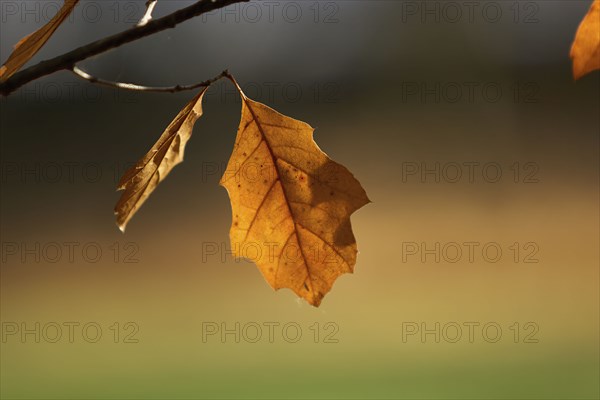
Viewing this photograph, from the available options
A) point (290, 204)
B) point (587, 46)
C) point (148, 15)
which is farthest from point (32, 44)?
point (587, 46)

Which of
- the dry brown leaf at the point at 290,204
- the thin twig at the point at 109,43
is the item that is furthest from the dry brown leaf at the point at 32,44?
the dry brown leaf at the point at 290,204

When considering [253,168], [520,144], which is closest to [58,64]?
[253,168]

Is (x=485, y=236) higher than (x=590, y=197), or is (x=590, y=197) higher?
(x=590, y=197)

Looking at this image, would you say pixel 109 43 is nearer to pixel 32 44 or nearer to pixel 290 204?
pixel 32 44

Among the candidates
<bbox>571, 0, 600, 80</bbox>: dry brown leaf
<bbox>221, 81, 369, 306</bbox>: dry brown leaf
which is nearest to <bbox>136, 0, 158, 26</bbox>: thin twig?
<bbox>221, 81, 369, 306</bbox>: dry brown leaf

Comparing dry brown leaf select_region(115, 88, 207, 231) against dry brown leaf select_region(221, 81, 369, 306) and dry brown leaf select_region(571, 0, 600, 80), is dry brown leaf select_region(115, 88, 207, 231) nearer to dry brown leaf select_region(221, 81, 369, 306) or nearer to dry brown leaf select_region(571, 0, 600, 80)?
dry brown leaf select_region(221, 81, 369, 306)

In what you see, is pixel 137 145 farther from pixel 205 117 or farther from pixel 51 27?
pixel 51 27
